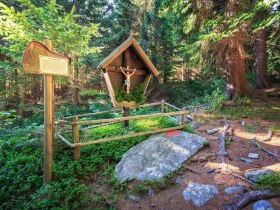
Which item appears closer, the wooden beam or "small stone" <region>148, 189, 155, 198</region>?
"small stone" <region>148, 189, 155, 198</region>

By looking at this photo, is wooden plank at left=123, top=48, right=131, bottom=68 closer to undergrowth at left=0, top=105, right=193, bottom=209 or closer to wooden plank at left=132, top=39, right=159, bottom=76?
wooden plank at left=132, top=39, right=159, bottom=76

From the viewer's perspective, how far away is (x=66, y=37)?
25.9 feet

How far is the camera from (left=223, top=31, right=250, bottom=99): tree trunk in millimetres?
9109

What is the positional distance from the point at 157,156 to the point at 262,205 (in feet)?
8.41

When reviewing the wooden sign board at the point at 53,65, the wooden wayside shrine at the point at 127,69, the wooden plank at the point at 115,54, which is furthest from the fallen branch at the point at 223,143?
the wooden sign board at the point at 53,65

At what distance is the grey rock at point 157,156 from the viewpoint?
182 inches

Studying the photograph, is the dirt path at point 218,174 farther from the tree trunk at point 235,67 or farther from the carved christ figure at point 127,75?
Answer: the tree trunk at point 235,67

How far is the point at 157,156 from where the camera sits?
16.7ft

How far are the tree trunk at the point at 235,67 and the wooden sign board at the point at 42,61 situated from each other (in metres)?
8.43

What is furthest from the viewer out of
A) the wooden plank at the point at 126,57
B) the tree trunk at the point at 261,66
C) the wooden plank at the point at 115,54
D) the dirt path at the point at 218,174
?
the tree trunk at the point at 261,66

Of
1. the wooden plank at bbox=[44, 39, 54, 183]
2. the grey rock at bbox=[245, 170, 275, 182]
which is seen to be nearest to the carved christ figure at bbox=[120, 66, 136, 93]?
the wooden plank at bbox=[44, 39, 54, 183]

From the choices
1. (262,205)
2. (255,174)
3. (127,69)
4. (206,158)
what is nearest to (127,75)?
(127,69)

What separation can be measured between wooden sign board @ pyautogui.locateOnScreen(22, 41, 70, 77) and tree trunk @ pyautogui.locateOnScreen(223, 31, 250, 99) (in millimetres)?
8430

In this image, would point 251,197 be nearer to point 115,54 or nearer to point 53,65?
point 53,65
